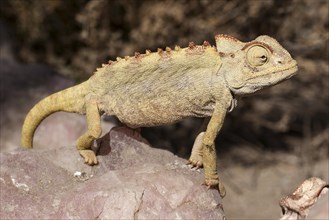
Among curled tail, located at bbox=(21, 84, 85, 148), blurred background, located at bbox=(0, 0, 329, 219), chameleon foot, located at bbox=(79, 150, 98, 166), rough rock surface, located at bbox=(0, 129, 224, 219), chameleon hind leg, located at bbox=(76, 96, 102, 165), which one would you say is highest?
blurred background, located at bbox=(0, 0, 329, 219)

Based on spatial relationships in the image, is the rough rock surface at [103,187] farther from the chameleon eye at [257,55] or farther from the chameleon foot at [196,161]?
the chameleon eye at [257,55]

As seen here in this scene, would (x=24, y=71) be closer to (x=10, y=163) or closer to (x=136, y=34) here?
(x=136, y=34)

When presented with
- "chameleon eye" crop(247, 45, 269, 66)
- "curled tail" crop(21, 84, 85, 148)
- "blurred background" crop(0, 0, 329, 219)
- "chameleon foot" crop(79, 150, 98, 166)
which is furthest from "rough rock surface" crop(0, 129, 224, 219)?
"blurred background" crop(0, 0, 329, 219)

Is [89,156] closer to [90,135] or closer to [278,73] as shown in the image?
[90,135]

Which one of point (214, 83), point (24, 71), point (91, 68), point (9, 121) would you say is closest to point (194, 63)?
point (214, 83)

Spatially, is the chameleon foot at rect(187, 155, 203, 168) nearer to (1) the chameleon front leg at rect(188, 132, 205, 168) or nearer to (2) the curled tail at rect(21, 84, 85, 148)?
(1) the chameleon front leg at rect(188, 132, 205, 168)
